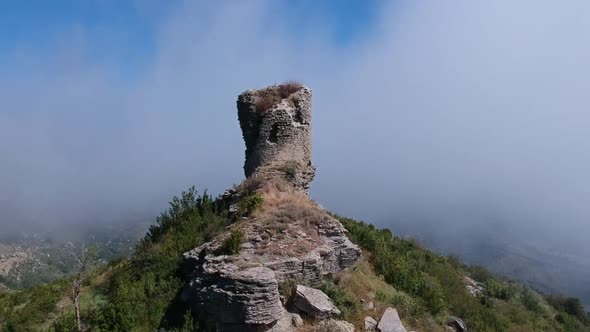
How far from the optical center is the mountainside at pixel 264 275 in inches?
571

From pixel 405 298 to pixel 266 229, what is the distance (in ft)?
17.4

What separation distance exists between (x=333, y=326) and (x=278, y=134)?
378 inches

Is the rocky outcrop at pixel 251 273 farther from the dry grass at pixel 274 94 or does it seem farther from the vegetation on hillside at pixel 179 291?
the dry grass at pixel 274 94

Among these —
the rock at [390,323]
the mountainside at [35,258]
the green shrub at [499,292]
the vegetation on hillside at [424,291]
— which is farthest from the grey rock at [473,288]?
the mountainside at [35,258]

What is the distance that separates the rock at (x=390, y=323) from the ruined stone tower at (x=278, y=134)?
268 inches

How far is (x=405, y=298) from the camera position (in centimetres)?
1795

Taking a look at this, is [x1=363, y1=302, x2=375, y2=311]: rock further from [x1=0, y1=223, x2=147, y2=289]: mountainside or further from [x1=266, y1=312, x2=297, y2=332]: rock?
[x1=0, y1=223, x2=147, y2=289]: mountainside

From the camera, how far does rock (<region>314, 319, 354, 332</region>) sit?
545 inches

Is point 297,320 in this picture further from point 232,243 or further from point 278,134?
point 278,134

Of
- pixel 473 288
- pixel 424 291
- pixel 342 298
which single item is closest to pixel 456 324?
pixel 424 291

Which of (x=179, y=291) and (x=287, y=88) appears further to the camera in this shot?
(x=287, y=88)

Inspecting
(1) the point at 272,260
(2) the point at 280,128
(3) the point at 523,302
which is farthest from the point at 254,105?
(3) the point at 523,302

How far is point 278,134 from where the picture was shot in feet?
71.1

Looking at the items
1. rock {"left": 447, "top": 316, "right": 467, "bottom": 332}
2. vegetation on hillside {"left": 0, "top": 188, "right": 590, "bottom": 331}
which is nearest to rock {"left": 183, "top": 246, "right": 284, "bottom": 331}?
vegetation on hillside {"left": 0, "top": 188, "right": 590, "bottom": 331}
